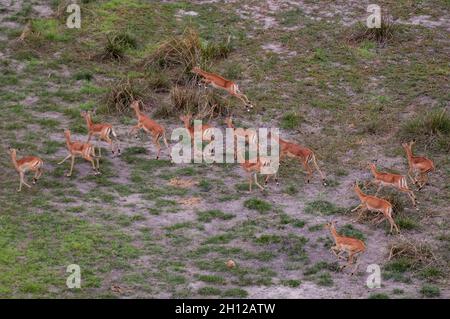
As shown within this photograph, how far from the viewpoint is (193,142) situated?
746 inches

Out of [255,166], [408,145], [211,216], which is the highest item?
[408,145]

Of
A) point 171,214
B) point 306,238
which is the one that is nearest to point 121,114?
point 171,214

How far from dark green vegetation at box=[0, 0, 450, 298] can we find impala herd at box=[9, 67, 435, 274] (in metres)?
0.26

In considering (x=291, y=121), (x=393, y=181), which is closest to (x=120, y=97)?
(x=291, y=121)

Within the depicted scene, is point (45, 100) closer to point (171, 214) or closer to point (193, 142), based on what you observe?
point (193, 142)

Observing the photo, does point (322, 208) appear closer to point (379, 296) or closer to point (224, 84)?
point (379, 296)

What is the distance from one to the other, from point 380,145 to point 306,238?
417 centimetres

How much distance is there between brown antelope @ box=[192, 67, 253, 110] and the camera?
2002 cm

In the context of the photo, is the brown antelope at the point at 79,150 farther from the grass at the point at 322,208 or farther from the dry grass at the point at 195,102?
the grass at the point at 322,208

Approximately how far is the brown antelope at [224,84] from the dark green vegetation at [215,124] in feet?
0.68

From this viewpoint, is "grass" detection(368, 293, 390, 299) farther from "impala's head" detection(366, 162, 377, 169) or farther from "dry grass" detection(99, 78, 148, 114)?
"dry grass" detection(99, 78, 148, 114)

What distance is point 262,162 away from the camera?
56.5ft

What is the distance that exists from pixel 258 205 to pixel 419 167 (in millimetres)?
2965

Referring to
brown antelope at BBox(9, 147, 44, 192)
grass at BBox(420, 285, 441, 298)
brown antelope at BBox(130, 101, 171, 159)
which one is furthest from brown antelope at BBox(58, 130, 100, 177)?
grass at BBox(420, 285, 441, 298)
